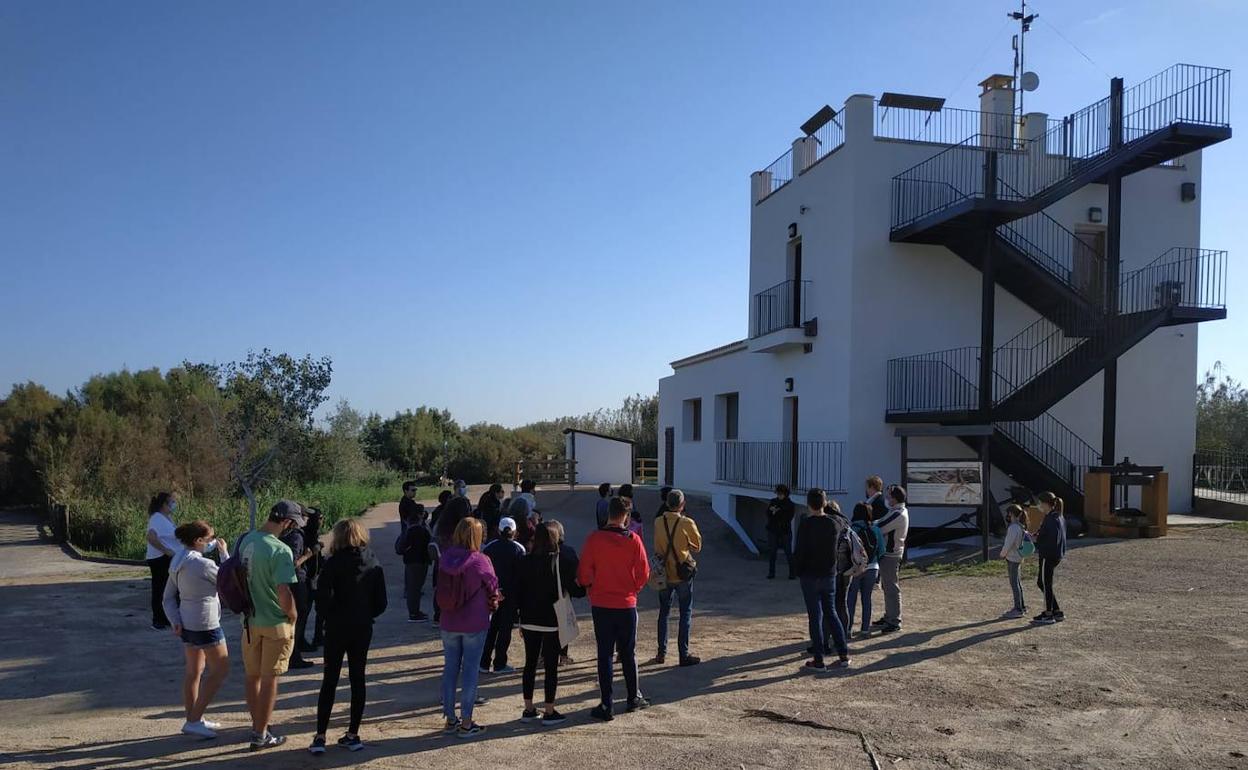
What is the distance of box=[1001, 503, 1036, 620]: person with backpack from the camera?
401 inches

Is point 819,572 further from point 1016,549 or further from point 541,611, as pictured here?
point 1016,549

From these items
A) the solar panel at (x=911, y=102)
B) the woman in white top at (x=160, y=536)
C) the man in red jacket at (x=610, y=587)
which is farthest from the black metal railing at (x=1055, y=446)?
the woman in white top at (x=160, y=536)

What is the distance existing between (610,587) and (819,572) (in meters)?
2.32

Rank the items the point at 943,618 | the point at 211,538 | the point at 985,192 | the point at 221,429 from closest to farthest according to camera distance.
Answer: the point at 211,538
the point at 943,618
the point at 985,192
the point at 221,429

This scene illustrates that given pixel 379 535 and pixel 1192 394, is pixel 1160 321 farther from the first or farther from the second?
pixel 379 535

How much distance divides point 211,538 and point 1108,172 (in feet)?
53.7

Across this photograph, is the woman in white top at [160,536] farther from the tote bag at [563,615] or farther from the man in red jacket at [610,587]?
the man in red jacket at [610,587]

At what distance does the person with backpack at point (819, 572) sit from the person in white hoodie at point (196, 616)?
4758mm

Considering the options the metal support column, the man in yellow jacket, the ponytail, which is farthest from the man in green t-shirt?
the metal support column

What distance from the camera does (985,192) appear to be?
52.6ft

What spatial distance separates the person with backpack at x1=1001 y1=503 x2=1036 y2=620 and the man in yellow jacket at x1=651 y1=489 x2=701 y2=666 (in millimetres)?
4032

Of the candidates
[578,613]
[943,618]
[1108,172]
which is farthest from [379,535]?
[1108,172]

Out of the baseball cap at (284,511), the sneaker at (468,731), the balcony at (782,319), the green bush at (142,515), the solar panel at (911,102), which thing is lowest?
the green bush at (142,515)

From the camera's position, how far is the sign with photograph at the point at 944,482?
14.9 meters
